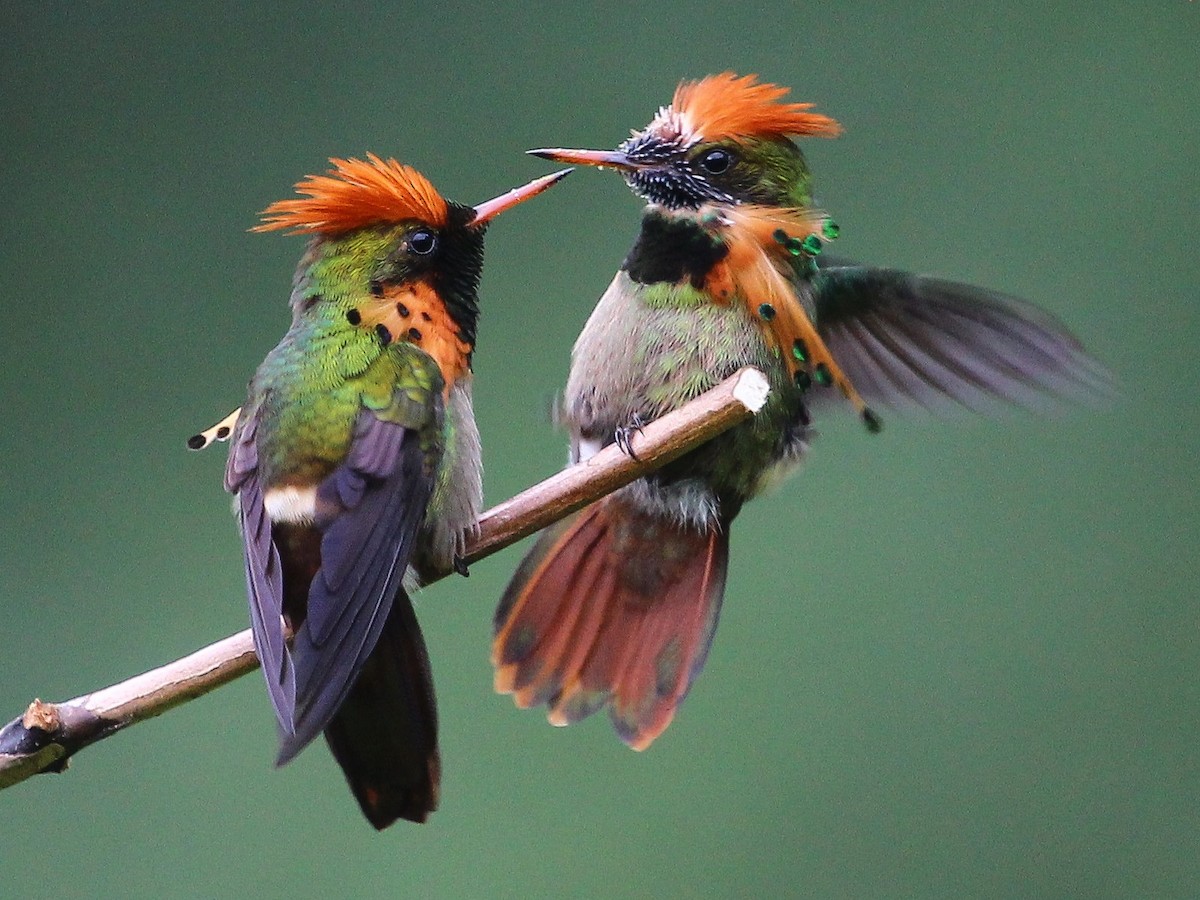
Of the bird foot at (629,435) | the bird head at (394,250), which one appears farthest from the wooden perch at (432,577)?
the bird head at (394,250)

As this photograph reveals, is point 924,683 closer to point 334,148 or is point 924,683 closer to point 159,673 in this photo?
point 334,148

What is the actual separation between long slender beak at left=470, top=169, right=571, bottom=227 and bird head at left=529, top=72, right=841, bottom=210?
121 millimetres

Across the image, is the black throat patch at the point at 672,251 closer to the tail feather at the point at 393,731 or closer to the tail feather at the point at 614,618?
the tail feather at the point at 614,618

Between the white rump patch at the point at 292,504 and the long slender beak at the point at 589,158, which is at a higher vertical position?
the long slender beak at the point at 589,158

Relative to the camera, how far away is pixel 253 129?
3109 mm

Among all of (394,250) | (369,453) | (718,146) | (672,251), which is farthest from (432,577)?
(718,146)

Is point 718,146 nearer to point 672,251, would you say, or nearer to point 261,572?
point 672,251

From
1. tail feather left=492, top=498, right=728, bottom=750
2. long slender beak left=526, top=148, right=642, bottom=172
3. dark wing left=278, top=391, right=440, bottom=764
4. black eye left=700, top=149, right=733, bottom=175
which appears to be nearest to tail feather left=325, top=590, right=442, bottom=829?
dark wing left=278, top=391, right=440, bottom=764

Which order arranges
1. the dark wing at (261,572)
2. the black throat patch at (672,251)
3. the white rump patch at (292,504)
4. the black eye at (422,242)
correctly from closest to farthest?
the dark wing at (261,572), the white rump patch at (292,504), the black eye at (422,242), the black throat patch at (672,251)

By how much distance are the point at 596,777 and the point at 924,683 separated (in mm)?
613

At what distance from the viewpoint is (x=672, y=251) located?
6.02 feet

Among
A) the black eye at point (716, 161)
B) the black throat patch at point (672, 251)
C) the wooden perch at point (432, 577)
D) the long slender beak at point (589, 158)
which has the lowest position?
the wooden perch at point (432, 577)

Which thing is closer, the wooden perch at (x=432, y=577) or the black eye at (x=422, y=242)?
the wooden perch at (x=432, y=577)

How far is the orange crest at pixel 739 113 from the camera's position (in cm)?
171
